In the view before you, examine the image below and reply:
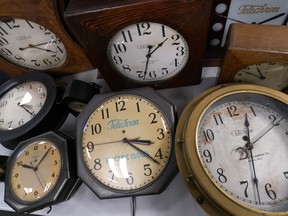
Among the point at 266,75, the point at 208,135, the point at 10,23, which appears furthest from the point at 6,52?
the point at 266,75

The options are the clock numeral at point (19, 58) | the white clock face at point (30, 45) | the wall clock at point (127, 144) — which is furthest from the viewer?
the clock numeral at point (19, 58)

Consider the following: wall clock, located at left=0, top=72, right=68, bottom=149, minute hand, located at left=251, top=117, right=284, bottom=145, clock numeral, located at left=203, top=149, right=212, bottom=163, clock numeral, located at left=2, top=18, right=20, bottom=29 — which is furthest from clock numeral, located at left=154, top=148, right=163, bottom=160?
clock numeral, located at left=2, top=18, right=20, bottom=29

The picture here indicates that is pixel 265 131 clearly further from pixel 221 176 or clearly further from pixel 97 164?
pixel 97 164

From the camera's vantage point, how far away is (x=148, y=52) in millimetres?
757

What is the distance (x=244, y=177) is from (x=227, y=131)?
114 mm

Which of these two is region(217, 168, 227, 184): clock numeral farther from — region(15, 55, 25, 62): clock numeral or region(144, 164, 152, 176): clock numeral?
region(15, 55, 25, 62): clock numeral

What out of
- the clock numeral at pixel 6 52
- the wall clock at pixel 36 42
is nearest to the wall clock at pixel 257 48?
the wall clock at pixel 36 42

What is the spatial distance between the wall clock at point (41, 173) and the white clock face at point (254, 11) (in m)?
0.57

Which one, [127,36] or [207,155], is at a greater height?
[127,36]

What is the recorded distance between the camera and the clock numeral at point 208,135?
645 mm

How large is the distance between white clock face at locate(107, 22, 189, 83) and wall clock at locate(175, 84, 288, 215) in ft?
0.52

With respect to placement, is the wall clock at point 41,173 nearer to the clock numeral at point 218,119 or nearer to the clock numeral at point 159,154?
the clock numeral at point 159,154

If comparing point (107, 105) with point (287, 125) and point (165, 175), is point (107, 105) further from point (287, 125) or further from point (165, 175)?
point (287, 125)

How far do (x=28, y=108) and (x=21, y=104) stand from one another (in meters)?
0.03
